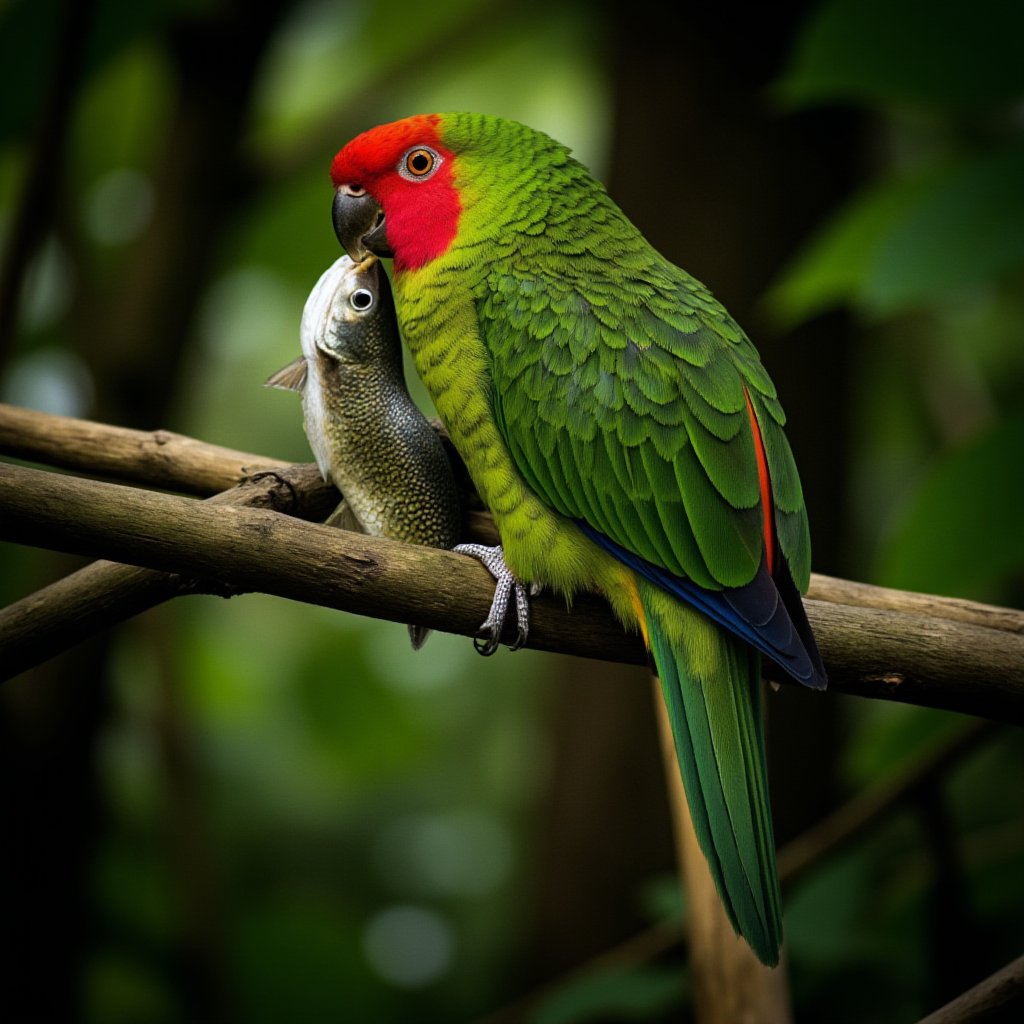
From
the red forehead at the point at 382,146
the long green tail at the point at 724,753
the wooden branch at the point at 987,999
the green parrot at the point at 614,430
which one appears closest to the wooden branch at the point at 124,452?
the green parrot at the point at 614,430

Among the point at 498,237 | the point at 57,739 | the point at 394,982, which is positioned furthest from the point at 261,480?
the point at 394,982

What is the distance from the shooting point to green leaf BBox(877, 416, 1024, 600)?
78.9 inches

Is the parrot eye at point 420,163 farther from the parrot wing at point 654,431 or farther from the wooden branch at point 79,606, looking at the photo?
the wooden branch at point 79,606

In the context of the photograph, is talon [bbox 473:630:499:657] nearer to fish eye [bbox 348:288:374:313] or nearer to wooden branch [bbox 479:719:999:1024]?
fish eye [bbox 348:288:374:313]

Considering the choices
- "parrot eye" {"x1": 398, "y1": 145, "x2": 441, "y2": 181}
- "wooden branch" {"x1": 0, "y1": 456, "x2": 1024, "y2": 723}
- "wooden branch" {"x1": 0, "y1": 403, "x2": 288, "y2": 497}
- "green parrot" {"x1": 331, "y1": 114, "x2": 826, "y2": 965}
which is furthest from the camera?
"parrot eye" {"x1": 398, "y1": 145, "x2": 441, "y2": 181}

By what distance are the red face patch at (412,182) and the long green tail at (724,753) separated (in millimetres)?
793

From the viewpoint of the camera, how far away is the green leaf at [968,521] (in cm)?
200

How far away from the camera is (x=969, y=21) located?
2.12 m

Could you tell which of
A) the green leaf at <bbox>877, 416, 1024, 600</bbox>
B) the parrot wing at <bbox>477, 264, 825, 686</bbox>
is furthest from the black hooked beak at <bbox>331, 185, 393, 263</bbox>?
the green leaf at <bbox>877, 416, 1024, 600</bbox>

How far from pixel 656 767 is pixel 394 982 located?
1001 mm

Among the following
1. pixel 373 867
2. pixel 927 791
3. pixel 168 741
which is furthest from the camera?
pixel 373 867

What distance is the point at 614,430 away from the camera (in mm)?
1798

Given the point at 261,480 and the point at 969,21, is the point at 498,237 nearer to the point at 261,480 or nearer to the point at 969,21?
the point at 261,480

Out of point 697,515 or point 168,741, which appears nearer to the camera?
point 697,515
